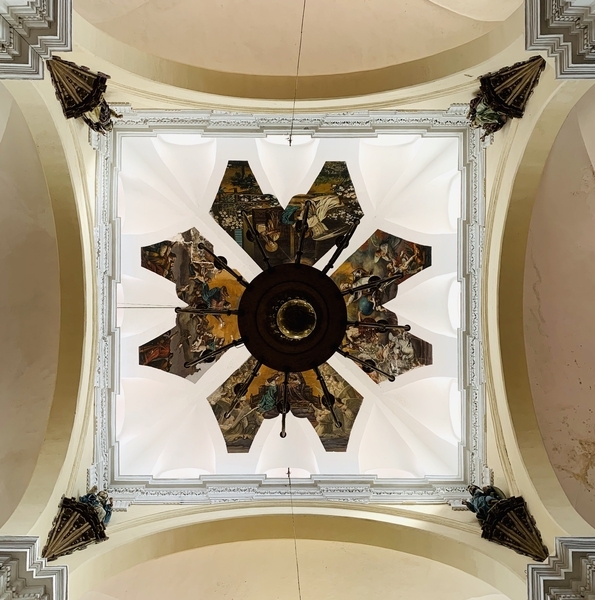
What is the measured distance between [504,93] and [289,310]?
3.35 meters

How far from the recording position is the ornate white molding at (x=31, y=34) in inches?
202

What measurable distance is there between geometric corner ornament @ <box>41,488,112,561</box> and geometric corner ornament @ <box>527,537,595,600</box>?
472 cm

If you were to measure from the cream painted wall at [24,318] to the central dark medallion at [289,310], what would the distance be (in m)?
2.80

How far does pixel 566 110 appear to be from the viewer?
6086 millimetres

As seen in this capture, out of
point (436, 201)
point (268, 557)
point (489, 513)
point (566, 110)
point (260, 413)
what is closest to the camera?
point (566, 110)

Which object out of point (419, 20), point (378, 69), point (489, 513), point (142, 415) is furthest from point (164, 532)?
point (419, 20)

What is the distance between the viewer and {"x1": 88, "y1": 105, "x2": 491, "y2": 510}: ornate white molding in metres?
7.90

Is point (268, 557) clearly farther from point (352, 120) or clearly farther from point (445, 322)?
point (352, 120)

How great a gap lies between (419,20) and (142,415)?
7.20 meters

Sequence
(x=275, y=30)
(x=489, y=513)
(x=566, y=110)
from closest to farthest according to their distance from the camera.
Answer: (x=566, y=110) < (x=489, y=513) < (x=275, y=30)

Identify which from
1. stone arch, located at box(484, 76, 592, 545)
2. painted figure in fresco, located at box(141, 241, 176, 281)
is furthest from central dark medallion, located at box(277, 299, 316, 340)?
painted figure in fresco, located at box(141, 241, 176, 281)

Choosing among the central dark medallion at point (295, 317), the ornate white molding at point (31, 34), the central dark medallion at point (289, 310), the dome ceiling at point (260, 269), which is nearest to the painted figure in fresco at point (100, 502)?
the dome ceiling at point (260, 269)

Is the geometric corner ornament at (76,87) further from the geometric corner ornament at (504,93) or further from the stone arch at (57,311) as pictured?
the geometric corner ornament at (504,93)

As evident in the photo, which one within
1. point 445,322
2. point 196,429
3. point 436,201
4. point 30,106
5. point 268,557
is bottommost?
point 268,557
